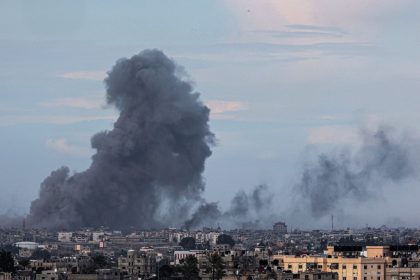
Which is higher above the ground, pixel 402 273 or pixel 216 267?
pixel 216 267

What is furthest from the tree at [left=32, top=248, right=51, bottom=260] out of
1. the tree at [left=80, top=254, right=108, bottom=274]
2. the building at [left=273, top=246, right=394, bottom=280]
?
the building at [left=273, top=246, right=394, bottom=280]

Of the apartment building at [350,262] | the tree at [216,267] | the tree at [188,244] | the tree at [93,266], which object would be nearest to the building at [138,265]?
the tree at [93,266]

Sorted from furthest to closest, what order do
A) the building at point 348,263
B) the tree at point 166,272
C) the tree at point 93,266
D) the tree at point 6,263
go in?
the tree at point 93,266, the tree at point 6,263, the tree at point 166,272, the building at point 348,263

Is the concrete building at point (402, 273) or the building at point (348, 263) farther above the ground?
→ the building at point (348, 263)

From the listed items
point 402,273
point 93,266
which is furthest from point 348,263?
point 93,266

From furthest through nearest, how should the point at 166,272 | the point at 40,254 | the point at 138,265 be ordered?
1. the point at 40,254
2. the point at 138,265
3. the point at 166,272

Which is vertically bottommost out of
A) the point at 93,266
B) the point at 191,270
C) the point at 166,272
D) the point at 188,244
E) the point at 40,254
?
the point at 191,270

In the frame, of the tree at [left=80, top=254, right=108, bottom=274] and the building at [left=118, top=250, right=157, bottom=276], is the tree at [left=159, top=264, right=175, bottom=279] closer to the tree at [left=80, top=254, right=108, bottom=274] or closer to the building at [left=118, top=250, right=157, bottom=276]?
the tree at [left=80, top=254, right=108, bottom=274]

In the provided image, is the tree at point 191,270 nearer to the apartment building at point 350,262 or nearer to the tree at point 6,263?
the apartment building at point 350,262

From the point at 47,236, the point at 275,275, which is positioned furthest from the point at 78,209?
the point at 275,275

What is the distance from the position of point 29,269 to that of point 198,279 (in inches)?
659

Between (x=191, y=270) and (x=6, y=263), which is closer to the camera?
(x=191, y=270)

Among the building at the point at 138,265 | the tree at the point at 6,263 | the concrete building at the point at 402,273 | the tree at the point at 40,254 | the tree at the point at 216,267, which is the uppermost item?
the tree at the point at 40,254

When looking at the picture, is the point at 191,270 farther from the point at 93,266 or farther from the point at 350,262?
the point at 93,266
